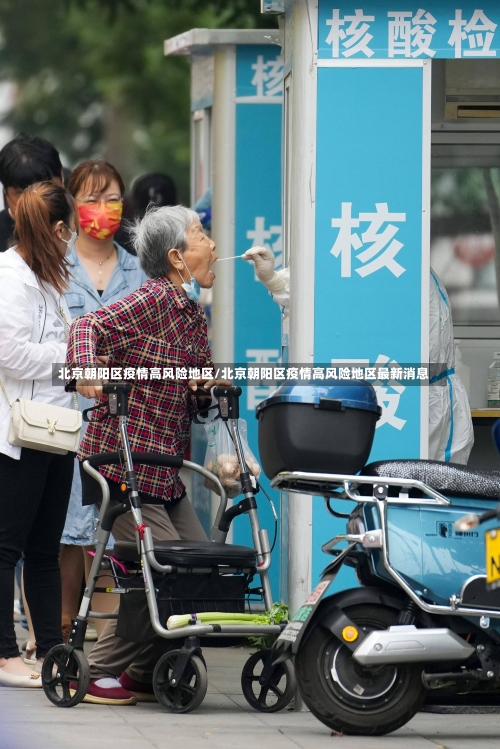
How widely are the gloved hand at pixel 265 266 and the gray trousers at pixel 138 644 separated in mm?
1022

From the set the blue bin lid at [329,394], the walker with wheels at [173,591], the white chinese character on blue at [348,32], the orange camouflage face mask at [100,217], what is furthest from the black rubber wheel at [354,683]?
the orange camouflage face mask at [100,217]

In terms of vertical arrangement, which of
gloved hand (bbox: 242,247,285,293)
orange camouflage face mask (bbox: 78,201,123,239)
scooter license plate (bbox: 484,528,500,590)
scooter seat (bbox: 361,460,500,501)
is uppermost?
orange camouflage face mask (bbox: 78,201,123,239)

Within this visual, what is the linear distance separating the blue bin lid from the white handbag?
912mm

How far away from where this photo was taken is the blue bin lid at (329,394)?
5113 mm

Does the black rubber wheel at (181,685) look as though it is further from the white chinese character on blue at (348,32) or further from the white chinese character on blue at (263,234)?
the white chinese character on blue at (263,234)

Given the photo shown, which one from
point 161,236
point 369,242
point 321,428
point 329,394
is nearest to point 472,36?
point 369,242

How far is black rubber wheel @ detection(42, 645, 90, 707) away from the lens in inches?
212

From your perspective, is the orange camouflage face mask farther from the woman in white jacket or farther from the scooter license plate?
the scooter license plate

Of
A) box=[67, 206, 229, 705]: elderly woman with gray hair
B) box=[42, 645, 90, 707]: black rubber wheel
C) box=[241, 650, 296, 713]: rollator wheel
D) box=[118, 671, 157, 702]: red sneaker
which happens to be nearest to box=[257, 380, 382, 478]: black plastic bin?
box=[67, 206, 229, 705]: elderly woman with gray hair

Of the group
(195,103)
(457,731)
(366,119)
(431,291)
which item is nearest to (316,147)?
(366,119)

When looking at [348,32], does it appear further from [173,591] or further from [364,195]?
[173,591]

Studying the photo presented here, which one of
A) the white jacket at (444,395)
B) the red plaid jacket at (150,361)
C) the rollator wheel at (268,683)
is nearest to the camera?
the rollator wheel at (268,683)

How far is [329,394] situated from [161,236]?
3.53 ft

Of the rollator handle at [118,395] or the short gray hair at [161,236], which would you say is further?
the short gray hair at [161,236]
